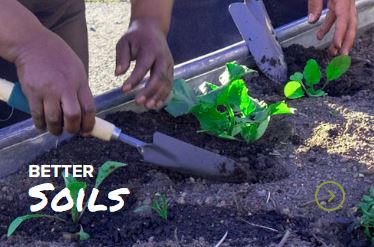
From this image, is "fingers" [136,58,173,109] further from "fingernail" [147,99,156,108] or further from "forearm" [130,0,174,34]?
"forearm" [130,0,174,34]

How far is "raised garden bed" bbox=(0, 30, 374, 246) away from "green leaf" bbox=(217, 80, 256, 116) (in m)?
0.09

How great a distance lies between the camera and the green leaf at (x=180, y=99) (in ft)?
6.00

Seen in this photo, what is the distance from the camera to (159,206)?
61.4 inches

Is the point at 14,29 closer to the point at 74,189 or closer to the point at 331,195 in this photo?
the point at 74,189

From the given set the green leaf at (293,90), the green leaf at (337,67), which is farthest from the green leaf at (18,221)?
the green leaf at (337,67)

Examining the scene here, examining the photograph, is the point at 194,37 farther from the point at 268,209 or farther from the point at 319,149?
the point at 268,209

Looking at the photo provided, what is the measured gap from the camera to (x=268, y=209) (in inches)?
62.2

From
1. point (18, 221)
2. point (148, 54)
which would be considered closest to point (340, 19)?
point (148, 54)

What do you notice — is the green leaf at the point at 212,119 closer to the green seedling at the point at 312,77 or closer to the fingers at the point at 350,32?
the green seedling at the point at 312,77

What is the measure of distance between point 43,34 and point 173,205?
0.43 metres

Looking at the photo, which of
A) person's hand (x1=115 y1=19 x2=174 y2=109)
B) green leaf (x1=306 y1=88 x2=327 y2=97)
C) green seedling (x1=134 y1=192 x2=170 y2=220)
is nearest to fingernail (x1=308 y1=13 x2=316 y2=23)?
green leaf (x1=306 y1=88 x2=327 y2=97)

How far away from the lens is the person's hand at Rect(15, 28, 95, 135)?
A: 4.52 feet

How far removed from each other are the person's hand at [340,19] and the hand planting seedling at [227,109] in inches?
13.7

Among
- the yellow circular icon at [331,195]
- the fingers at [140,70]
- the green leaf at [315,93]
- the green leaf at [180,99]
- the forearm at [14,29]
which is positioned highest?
the forearm at [14,29]
